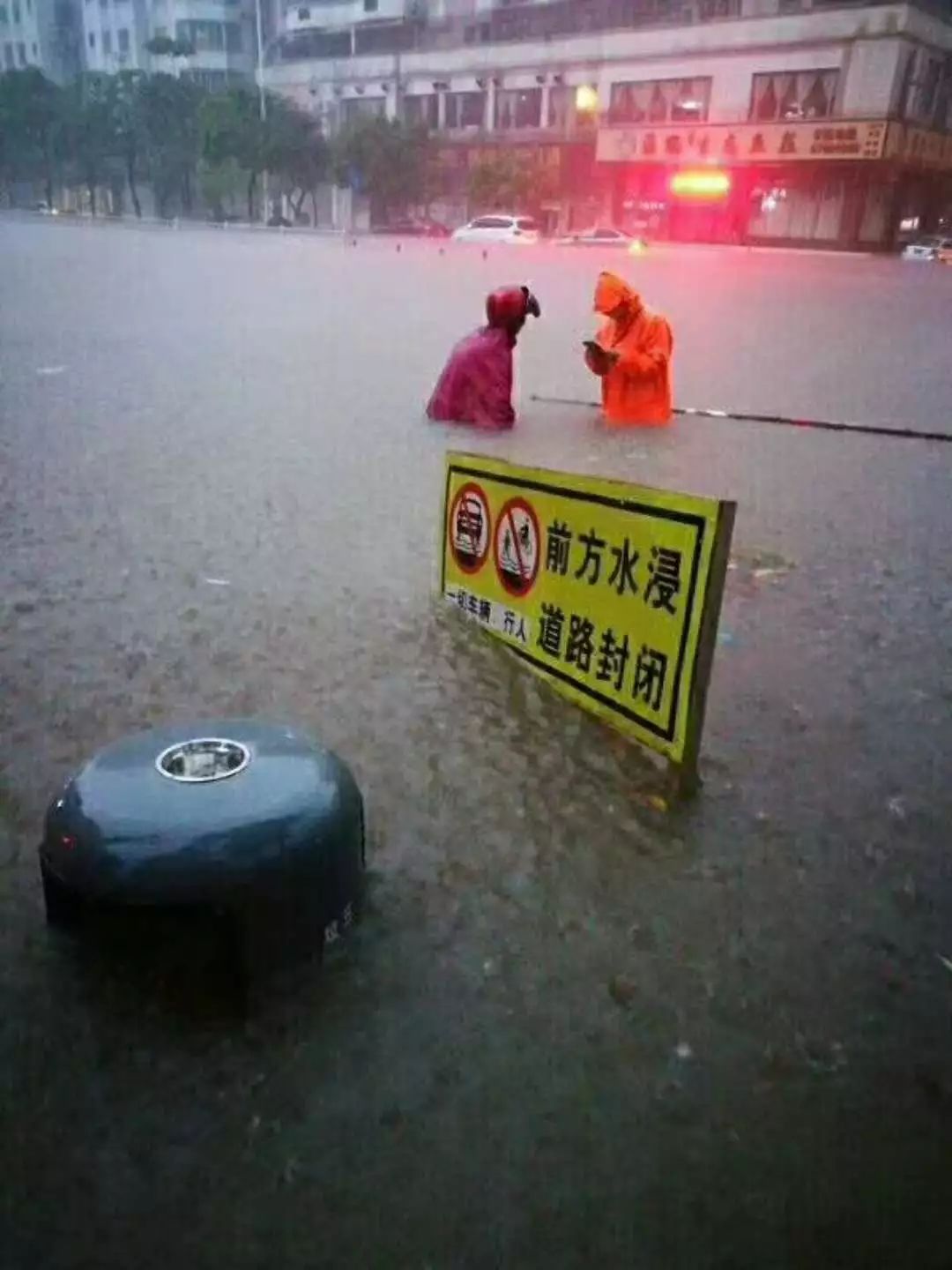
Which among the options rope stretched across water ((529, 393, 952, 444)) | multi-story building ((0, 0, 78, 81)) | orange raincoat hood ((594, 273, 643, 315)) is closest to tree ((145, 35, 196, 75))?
multi-story building ((0, 0, 78, 81))

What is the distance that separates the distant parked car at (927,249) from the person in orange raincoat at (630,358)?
97.9 feet

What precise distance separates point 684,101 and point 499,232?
441 inches

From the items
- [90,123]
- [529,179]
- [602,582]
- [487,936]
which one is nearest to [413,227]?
[529,179]

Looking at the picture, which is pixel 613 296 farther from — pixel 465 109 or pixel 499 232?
pixel 465 109

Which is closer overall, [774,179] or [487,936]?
[487,936]

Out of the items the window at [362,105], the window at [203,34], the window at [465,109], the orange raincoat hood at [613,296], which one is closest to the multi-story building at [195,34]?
the window at [203,34]

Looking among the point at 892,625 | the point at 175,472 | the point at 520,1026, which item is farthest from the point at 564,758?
the point at 175,472

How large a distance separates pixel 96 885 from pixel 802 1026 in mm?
1113

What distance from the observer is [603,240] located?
36.8m

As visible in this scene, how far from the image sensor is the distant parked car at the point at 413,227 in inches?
1800

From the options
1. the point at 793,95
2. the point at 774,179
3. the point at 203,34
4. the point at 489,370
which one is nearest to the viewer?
the point at 489,370

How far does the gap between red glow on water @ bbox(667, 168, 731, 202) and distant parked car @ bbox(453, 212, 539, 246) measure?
265 inches

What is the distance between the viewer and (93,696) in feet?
8.52

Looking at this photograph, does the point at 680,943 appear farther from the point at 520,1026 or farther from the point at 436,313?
the point at 436,313
